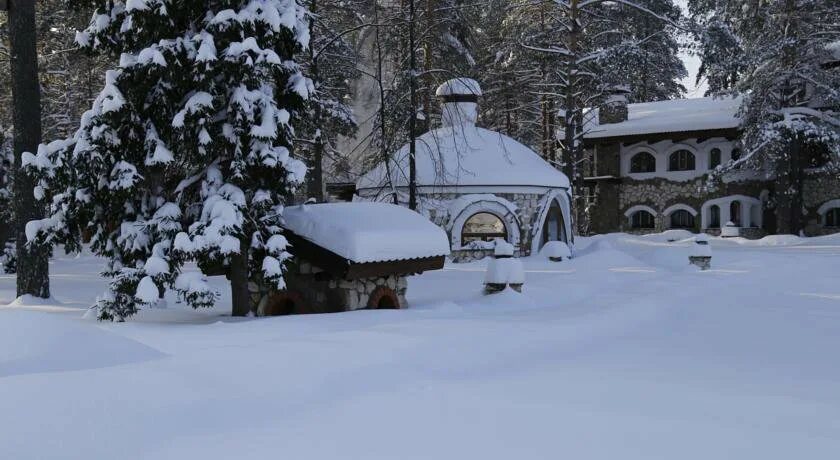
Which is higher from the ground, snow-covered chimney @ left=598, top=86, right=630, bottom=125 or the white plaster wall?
snow-covered chimney @ left=598, top=86, right=630, bottom=125

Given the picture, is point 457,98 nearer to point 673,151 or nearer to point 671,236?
point 671,236

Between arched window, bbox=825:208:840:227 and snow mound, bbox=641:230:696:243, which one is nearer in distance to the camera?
arched window, bbox=825:208:840:227

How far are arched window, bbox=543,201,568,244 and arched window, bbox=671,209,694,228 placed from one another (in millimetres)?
12843

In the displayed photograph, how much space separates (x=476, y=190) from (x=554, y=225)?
3189mm

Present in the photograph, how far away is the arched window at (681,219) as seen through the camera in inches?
1276

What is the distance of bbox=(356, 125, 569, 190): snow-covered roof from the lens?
20188 mm

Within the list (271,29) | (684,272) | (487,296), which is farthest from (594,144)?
(271,29)

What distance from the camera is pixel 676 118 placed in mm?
31703

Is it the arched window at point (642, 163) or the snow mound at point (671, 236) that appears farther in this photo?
the arched window at point (642, 163)

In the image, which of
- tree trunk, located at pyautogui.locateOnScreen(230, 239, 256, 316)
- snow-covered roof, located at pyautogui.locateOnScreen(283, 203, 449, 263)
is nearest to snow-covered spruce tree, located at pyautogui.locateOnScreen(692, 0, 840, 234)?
snow-covered roof, located at pyautogui.locateOnScreen(283, 203, 449, 263)

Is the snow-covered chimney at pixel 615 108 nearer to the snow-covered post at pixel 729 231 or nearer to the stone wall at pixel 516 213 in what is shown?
the snow-covered post at pixel 729 231

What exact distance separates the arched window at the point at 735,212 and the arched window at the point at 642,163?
3.78 m

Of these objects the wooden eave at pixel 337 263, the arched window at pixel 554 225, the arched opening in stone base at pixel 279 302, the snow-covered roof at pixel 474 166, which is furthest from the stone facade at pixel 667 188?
the arched opening in stone base at pixel 279 302

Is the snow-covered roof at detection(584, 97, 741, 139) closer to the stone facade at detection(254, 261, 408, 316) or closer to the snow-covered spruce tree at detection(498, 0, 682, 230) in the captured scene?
the snow-covered spruce tree at detection(498, 0, 682, 230)
